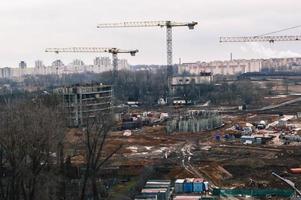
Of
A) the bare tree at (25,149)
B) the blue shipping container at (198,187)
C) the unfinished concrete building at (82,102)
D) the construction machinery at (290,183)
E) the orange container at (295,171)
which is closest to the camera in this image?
the bare tree at (25,149)

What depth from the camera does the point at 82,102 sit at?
4691 centimetres

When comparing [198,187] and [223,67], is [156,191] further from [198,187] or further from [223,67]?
[223,67]

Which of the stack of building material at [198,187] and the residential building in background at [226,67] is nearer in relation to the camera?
the stack of building material at [198,187]

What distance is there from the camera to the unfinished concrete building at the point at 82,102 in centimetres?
4597

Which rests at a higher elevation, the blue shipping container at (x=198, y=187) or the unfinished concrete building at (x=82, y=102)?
the unfinished concrete building at (x=82, y=102)

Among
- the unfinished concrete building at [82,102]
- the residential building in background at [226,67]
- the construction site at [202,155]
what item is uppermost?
the residential building in background at [226,67]

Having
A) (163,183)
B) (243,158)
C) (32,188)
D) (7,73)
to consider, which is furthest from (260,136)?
(7,73)

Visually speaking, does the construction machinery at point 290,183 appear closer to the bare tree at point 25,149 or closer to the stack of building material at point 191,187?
the stack of building material at point 191,187

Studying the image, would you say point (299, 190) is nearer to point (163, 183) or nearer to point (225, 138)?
point (163, 183)

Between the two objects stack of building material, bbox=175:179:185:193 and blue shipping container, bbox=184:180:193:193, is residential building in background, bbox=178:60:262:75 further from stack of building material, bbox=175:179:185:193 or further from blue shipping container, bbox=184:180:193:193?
blue shipping container, bbox=184:180:193:193

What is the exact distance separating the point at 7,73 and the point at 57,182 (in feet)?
569

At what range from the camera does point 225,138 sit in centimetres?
3728

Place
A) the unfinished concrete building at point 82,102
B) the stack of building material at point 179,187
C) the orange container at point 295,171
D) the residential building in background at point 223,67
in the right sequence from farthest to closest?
the residential building in background at point 223,67 → the unfinished concrete building at point 82,102 → the orange container at point 295,171 → the stack of building material at point 179,187

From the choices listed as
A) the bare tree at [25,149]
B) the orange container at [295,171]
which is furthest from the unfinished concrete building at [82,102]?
the bare tree at [25,149]
